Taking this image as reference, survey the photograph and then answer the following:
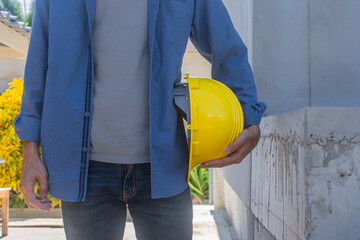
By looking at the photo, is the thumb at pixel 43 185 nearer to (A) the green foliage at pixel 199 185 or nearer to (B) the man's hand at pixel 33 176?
(B) the man's hand at pixel 33 176

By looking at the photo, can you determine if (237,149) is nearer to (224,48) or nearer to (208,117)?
(208,117)

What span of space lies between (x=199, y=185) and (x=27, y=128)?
836 centimetres

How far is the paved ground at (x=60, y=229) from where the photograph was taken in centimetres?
488

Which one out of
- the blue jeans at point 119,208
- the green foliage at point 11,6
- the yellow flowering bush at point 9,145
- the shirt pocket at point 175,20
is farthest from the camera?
the green foliage at point 11,6

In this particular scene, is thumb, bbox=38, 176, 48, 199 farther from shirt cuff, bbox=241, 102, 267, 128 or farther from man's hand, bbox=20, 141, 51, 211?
shirt cuff, bbox=241, 102, 267, 128

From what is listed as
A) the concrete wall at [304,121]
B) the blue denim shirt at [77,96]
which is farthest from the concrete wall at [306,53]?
the blue denim shirt at [77,96]

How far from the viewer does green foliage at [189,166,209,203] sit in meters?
9.54

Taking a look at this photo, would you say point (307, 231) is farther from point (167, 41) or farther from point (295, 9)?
point (295, 9)

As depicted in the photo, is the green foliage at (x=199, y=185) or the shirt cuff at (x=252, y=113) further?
the green foliage at (x=199, y=185)

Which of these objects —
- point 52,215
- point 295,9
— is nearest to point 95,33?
point 295,9

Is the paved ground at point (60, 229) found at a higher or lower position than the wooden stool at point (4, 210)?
lower

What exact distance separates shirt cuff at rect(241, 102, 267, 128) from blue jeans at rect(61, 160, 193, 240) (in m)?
0.40

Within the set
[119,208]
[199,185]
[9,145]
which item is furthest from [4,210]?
[199,185]

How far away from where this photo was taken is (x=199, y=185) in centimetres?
968
